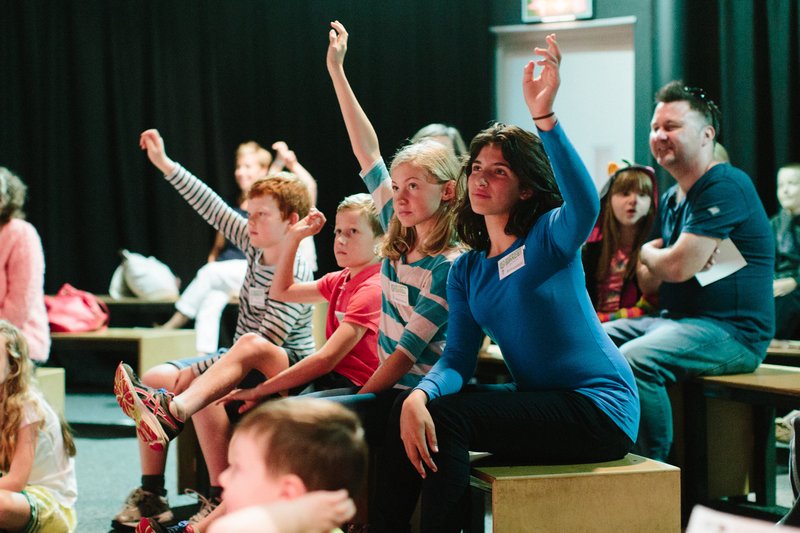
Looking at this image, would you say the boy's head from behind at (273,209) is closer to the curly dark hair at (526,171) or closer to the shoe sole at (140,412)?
the shoe sole at (140,412)

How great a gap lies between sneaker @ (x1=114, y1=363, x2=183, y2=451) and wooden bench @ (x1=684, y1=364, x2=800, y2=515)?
159 cm

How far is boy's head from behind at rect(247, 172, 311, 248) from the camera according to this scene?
3.07 metres

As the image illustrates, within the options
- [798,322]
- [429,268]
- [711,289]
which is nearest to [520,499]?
[429,268]

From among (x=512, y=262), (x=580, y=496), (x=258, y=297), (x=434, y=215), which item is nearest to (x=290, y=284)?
(x=258, y=297)

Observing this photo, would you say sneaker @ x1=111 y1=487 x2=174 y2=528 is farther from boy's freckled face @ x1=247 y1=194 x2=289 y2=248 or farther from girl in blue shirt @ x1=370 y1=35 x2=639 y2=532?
girl in blue shirt @ x1=370 y1=35 x2=639 y2=532

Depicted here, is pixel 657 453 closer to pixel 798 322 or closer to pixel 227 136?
pixel 798 322

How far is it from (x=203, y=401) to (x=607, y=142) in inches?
157

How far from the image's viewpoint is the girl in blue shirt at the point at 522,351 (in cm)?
191

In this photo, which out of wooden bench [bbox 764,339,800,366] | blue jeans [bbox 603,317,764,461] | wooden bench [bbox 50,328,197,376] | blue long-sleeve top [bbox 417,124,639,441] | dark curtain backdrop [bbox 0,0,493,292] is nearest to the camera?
blue long-sleeve top [bbox 417,124,639,441]

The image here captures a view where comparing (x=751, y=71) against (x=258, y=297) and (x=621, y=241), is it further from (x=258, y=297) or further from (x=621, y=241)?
(x=258, y=297)

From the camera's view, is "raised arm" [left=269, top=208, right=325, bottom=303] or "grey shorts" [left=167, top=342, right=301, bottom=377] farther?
"grey shorts" [left=167, top=342, right=301, bottom=377]

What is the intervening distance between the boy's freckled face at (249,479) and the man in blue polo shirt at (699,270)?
1663 mm

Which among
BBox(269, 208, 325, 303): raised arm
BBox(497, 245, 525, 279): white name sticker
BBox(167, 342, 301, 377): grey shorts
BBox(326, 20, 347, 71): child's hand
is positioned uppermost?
BBox(326, 20, 347, 71): child's hand

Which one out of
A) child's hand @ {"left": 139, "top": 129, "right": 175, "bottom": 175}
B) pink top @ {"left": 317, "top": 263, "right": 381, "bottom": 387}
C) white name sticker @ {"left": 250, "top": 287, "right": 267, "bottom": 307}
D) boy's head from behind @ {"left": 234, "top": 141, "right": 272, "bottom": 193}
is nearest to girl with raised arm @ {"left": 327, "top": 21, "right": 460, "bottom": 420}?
pink top @ {"left": 317, "top": 263, "right": 381, "bottom": 387}
